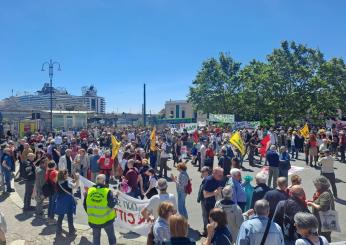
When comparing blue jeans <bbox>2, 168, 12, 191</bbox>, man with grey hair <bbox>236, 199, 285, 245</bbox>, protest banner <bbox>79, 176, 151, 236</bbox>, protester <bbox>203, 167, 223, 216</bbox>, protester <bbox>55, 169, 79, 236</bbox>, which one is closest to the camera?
man with grey hair <bbox>236, 199, 285, 245</bbox>

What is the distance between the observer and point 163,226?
5188 millimetres

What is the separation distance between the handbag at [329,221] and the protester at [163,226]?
3106mm

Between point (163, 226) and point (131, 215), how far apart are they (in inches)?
143

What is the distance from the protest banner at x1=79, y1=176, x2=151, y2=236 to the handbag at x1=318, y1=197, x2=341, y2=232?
3.62 m

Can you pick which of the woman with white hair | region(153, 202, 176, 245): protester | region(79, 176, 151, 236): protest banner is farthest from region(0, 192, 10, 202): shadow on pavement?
the woman with white hair

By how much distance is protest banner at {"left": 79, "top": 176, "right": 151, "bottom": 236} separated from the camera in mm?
8355

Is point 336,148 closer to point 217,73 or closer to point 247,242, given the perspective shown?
point 247,242

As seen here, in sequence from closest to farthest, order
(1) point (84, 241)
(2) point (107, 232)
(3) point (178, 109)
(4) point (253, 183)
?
(2) point (107, 232) → (1) point (84, 241) → (4) point (253, 183) → (3) point (178, 109)

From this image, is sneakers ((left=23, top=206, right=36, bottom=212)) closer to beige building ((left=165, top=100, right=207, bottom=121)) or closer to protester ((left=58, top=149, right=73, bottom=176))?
protester ((left=58, top=149, right=73, bottom=176))

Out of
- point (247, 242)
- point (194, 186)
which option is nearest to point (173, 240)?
point (247, 242)

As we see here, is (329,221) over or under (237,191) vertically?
under

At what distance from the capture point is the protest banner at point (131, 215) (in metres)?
8.36

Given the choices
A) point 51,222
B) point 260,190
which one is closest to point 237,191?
point 260,190

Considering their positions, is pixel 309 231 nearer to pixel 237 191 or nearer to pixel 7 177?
pixel 237 191
